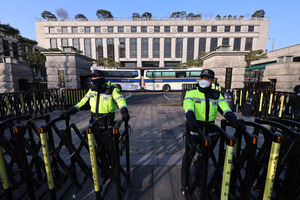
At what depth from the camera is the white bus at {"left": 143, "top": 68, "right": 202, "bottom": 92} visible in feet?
58.2

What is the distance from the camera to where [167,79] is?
18094 mm

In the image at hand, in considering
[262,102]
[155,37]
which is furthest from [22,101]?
[155,37]

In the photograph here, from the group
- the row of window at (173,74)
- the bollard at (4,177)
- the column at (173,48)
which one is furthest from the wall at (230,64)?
the column at (173,48)

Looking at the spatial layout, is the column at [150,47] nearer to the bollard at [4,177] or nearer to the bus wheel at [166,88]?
the bus wheel at [166,88]

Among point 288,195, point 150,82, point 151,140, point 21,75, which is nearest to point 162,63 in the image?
point 150,82

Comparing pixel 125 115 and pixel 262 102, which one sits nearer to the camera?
pixel 125 115

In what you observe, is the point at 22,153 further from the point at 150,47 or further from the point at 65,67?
the point at 150,47

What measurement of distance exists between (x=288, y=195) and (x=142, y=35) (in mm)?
40149

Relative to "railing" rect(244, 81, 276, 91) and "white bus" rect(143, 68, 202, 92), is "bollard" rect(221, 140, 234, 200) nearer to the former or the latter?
"railing" rect(244, 81, 276, 91)

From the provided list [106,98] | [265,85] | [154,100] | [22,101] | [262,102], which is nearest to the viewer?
[106,98]

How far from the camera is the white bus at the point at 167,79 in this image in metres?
17.8

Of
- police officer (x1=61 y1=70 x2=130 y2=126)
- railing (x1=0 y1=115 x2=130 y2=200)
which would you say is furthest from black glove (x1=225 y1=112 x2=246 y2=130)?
police officer (x1=61 y1=70 x2=130 y2=126)

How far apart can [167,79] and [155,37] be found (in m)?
23.8

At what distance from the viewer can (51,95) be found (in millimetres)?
7734
